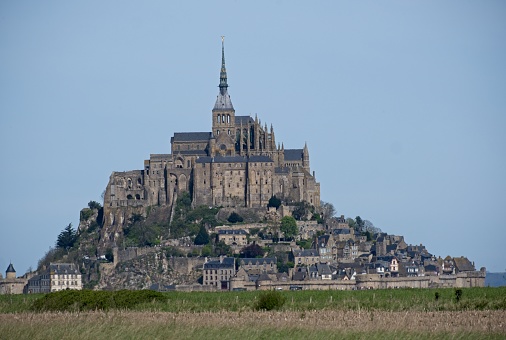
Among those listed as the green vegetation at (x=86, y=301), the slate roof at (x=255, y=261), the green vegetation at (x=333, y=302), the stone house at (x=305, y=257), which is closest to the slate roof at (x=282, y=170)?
the stone house at (x=305, y=257)

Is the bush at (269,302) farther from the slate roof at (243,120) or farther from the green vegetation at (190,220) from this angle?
the slate roof at (243,120)

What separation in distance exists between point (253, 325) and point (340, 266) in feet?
206

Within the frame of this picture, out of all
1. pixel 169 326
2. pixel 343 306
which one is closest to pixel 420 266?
pixel 343 306

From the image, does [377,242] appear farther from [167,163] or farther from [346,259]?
[167,163]

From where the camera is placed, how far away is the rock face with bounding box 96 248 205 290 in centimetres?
10544

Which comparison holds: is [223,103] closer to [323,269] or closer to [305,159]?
[305,159]

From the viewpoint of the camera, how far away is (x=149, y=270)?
4210 inches

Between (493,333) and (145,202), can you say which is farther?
(145,202)

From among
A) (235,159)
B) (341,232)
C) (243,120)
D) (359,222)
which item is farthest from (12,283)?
(359,222)

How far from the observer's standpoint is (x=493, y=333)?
39969mm

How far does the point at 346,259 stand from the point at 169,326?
6825 centimetres

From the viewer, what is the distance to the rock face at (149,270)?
4151 inches

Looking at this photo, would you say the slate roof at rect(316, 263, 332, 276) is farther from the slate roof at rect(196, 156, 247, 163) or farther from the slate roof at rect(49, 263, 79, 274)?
the slate roof at rect(49, 263, 79, 274)

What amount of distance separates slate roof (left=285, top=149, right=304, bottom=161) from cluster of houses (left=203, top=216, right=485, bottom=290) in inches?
234
